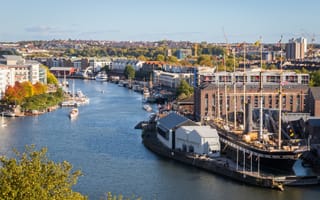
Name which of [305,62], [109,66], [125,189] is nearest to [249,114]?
[125,189]

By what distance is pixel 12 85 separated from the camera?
15.9 m

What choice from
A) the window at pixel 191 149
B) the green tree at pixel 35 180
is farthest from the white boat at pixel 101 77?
the green tree at pixel 35 180

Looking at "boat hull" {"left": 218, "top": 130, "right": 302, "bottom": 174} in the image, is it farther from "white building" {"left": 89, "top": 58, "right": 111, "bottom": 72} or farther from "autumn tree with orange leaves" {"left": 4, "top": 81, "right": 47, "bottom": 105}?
"white building" {"left": 89, "top": 58, "right": 111, "bottom": 72}

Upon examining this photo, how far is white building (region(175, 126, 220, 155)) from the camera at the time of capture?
7965mm

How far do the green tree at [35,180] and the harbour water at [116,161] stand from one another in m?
2.88

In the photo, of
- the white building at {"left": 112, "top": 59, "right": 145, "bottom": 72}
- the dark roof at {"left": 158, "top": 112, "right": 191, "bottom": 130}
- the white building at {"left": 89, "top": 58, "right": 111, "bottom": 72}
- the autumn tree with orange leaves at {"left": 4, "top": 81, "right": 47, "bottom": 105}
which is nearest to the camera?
the dark roof at {"left": 158, "top": 112, "right": 191, "bottom": 130}

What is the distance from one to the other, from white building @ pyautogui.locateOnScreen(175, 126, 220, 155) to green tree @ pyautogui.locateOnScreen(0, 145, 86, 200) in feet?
15.8

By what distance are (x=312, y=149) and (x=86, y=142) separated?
11.2 ft

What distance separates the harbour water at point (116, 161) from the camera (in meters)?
6.31

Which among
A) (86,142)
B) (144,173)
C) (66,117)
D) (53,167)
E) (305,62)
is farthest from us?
(305,62)

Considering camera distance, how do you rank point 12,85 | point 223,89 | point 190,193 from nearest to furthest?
point 190,193 → point 223,89 → point 12,85

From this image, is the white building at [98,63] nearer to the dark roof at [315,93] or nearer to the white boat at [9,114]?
the white boat at [9,114]

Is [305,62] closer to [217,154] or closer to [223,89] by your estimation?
[223,89]

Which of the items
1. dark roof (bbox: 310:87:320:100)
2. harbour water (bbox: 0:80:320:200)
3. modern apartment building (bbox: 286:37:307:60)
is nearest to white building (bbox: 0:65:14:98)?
harbour water (bbox: 0:80:320:200)
